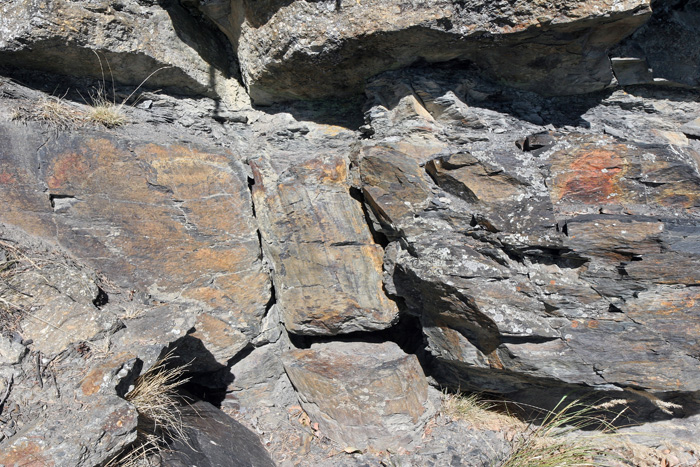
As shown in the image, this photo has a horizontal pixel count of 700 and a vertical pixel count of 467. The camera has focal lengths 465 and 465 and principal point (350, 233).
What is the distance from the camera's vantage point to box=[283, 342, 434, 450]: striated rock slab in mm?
3486

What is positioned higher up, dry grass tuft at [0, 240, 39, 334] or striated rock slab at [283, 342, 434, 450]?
dry grass tuft at [0, 240, 39, 334]

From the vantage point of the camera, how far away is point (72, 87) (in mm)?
3527

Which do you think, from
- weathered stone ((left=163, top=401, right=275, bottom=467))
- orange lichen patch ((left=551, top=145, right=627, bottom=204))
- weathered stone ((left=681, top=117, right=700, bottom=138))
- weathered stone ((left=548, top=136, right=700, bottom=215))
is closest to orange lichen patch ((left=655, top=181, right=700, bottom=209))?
weathered stone ((left=548, top=136, right=700, bottom=215))

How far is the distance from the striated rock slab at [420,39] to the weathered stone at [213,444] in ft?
8.44

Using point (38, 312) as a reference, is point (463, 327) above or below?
below

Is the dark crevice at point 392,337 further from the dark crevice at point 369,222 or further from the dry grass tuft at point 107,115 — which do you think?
the dry grass tuft at point 107,115

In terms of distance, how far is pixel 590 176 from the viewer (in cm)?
316

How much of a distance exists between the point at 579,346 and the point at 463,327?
75cm

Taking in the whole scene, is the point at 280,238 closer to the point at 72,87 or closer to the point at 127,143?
the point at 127,143

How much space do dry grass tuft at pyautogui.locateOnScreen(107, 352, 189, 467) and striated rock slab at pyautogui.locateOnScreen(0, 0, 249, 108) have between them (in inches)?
85.5

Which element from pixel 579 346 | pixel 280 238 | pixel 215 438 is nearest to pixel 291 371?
pixel 215 438

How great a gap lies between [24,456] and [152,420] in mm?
748

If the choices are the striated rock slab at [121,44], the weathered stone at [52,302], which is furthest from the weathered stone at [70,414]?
the striated rock slab at [121,44]

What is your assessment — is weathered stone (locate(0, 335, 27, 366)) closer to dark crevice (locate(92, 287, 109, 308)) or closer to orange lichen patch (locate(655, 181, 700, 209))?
dark crevice (locate(92, 287, 109, 308))
